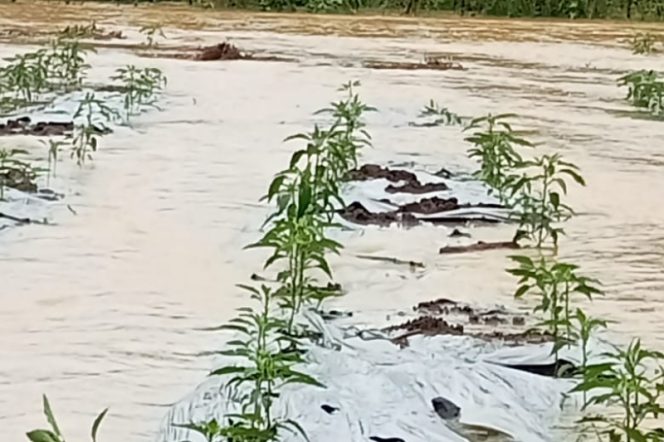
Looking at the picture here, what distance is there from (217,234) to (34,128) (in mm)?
2521

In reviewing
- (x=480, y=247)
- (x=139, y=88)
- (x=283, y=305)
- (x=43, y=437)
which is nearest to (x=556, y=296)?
(x=283, y=305)

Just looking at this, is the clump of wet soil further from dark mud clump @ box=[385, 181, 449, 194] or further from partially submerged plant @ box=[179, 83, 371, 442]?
dark mud clump @ box=[385, 181, 449, 194]

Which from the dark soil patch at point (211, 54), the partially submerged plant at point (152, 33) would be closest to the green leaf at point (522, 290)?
the dark soil patch at point (211, 54)

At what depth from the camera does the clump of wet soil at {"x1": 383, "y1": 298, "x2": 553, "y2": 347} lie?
381 cm

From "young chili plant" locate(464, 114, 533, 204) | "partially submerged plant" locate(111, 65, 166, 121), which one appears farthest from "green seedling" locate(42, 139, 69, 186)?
"young chili plant" locate(464, 114, 533, 204)

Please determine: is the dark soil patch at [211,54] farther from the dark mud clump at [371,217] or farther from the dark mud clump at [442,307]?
the dark mud clump at [442,307]

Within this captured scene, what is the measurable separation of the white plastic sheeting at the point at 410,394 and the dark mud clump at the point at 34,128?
12.7 ft

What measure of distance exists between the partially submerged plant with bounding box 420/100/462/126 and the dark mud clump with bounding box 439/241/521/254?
342cm

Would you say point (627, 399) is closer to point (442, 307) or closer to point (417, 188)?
point (442, 307)

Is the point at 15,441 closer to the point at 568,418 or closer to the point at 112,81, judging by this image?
the point at 568,418

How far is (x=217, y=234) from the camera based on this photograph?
16.9 ft

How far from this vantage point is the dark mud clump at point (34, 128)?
7.15 m

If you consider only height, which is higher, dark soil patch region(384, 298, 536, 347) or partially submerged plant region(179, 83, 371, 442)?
partially submerged plant region(179, 83, 371, 442)

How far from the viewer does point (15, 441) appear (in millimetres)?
2959
